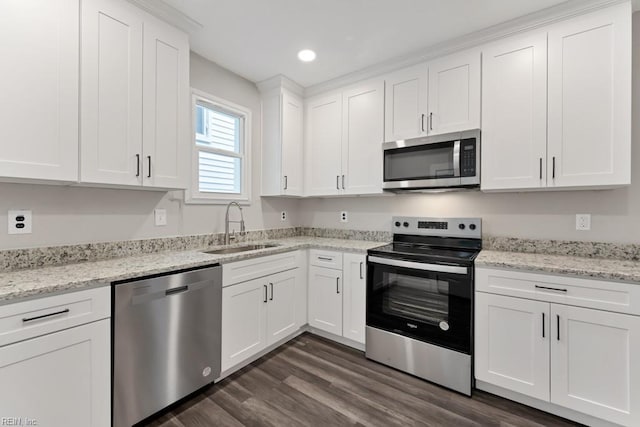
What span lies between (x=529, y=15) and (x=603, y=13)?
0.39 meters

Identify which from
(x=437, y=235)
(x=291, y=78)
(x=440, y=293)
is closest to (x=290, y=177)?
(x=291, y=78)

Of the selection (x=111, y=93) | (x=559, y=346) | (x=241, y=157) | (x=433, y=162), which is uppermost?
(x=111, y=93)

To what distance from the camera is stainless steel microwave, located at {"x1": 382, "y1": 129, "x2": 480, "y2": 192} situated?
218 cm

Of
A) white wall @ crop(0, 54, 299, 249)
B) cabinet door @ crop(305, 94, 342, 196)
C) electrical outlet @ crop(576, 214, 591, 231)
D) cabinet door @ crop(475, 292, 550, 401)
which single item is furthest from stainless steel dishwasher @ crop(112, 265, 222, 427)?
electrical outlet @ crop(576, 214, 591, 231)

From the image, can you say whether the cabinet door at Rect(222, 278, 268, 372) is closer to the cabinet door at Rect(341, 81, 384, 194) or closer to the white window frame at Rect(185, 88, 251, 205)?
the white window frame at Rect(185, 88, 251, 205)

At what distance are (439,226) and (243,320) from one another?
1882 millimetres

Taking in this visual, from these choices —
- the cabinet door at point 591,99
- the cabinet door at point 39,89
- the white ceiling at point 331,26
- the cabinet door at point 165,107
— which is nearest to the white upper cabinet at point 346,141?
the white ceiling at point 331,26

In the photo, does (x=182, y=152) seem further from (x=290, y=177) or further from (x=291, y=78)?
(x=291, y=78)

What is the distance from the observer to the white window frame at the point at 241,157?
8.09ft

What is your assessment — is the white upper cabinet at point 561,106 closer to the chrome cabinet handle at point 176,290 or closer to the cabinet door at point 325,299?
the cabinet door at point 325,299

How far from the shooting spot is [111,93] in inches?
66.5

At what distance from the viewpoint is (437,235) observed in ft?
8.58

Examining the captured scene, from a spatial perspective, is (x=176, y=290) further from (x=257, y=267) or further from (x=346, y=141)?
(x=346, y=141)

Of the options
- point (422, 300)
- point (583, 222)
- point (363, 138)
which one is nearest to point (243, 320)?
point (422, 300)
